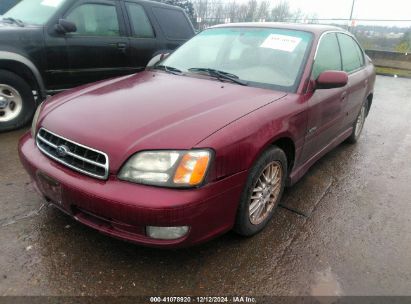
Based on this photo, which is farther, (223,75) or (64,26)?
(64,26)

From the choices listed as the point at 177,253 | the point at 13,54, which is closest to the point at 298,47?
the point at 177,253

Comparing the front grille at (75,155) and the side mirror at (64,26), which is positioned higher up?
the side mirror at (64,26)

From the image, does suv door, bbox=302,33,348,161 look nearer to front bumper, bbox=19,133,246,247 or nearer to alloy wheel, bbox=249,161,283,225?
alloy wheel, bbox=249,161,283,225

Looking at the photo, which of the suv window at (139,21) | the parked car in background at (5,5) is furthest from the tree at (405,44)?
the parked car in background at (5,5)

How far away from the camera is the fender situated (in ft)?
14.7

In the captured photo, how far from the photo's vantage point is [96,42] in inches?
206

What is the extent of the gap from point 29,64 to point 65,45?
0.55 metres

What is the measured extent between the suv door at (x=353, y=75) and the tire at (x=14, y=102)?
13.0 feet

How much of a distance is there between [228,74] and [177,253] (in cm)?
163

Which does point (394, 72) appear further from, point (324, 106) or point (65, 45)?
point (65, 45)

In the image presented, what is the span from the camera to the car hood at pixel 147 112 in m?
2.23

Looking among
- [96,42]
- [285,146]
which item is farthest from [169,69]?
[96,42]

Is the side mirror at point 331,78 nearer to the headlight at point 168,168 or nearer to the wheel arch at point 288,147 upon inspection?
the wheel arch at point 288,147

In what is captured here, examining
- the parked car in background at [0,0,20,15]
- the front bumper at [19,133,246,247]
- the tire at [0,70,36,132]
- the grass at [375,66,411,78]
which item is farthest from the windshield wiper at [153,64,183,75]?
the grass at [375,66,411,78]
